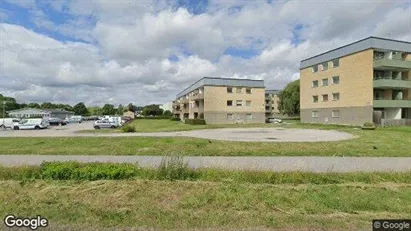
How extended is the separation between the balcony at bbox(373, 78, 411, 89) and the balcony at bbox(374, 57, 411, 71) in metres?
1.76

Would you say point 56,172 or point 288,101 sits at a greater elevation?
point 288,101

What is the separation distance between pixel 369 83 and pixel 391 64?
11.7 feet

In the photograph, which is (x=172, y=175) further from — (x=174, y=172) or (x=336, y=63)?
(x=336, y=63)

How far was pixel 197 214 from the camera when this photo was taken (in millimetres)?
4805

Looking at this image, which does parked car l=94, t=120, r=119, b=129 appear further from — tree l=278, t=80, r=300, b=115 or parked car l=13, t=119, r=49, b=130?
tree l=278, t=80, r=300, b=115

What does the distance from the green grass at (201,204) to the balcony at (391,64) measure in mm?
35131

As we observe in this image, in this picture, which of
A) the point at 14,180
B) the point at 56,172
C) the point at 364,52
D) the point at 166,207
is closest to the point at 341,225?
the point at 166,207

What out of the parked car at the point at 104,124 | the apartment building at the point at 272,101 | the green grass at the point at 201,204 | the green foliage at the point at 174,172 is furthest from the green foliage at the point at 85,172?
the apartment building at the point at 272,101

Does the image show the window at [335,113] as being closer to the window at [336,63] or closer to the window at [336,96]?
the window at [336,96]

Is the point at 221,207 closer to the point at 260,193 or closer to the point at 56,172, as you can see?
the point at 260,193

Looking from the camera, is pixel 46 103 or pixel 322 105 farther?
pixel 46 103

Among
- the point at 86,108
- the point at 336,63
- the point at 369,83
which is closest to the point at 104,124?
the point at 336,63

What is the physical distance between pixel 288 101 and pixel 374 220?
6604 cm

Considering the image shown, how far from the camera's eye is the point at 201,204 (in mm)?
5332
